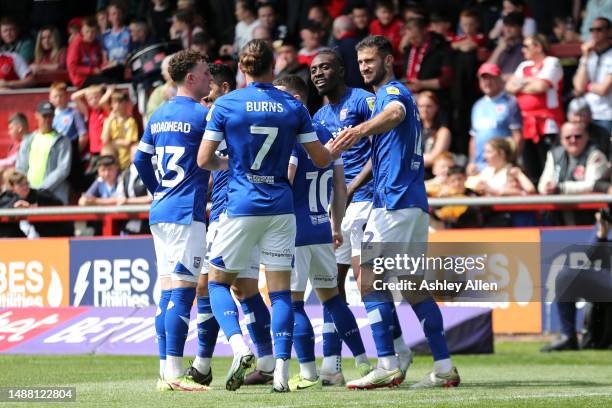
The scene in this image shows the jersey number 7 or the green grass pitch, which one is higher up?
the jersey number 7

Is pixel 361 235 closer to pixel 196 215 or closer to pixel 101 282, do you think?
pixel 196 215

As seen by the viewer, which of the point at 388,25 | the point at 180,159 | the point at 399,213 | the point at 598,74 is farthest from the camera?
the point at 388,25

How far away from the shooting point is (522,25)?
17.8m

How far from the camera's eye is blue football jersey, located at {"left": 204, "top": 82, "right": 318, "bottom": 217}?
925 cm

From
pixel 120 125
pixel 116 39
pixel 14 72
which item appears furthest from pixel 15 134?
pixel 14 72

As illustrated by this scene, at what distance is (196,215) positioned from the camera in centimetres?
992

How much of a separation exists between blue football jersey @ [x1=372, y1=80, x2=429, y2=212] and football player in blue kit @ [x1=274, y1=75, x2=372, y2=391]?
A: 46cm

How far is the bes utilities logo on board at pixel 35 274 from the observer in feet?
53.0

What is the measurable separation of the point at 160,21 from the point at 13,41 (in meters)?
3.08

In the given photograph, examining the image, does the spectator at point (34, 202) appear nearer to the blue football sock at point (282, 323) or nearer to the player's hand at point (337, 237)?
the player's hand at point (337, 237)

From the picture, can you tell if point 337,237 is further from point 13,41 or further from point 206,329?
point 13,41

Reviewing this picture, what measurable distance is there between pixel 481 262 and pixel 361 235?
3903 mm

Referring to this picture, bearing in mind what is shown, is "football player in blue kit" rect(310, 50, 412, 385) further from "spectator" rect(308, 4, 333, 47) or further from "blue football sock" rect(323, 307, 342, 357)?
"spectator" rect(308, 4, 333, 47)

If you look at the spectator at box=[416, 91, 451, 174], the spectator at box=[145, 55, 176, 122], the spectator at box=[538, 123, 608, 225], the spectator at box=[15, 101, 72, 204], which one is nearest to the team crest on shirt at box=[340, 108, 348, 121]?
the spectator at box=[538, 123, 608, 225]
